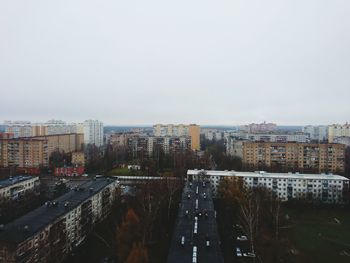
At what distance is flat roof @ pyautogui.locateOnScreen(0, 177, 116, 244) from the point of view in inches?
243

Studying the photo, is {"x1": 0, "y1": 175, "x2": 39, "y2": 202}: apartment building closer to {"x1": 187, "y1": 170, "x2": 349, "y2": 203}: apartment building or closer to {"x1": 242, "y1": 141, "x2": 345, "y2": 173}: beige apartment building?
{"x1": 187, "y1": 170, "x2": 349, "y2": 203}: apartment building

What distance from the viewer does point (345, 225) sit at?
1018 cm

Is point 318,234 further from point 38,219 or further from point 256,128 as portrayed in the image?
point 256,128

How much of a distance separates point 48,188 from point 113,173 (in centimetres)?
629

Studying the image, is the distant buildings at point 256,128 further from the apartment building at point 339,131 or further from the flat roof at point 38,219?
the flat roof at point 38,219

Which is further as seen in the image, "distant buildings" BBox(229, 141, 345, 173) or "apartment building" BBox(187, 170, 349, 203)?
"distant buildings" BBox(229, 141, 345, 173)

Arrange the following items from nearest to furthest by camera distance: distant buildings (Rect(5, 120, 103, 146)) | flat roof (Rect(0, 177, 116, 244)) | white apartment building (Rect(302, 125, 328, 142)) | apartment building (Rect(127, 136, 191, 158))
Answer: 1. flat roof (Rect(0, 177, 116, 244))
2. apartment building (Rect(127, 136, 191, 158))
3. distant buildings (Rect(5, 120, 103, 146))
4. white apartment building (Rect(302, 125, 328, 142))

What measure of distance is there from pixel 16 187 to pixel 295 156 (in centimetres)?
1646

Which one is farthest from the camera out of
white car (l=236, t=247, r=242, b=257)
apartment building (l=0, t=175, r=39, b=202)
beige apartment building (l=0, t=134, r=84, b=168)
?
beige apartment building (l=0, t=134, r=84, b=168)

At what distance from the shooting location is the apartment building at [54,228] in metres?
5.97

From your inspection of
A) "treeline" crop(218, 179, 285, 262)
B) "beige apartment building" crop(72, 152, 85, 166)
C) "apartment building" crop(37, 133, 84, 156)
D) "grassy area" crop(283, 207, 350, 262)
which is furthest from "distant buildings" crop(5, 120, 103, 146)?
"grassy area" crop(283, 207, 350, 262)

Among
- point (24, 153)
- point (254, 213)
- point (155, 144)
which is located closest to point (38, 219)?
point (254, 213)

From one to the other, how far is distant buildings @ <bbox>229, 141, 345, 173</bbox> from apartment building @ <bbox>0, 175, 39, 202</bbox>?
13032mm

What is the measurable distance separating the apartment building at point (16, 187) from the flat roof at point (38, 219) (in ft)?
11.8
